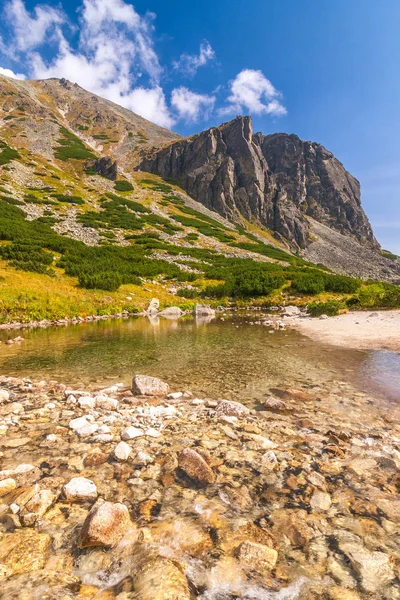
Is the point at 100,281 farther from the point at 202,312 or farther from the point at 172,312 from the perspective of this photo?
the point at 202,312

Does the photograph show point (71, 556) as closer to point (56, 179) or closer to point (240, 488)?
point (240, 488)

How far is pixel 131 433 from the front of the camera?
5070mm

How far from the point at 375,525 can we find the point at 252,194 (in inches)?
4985

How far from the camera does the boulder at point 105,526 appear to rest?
280 centimetres

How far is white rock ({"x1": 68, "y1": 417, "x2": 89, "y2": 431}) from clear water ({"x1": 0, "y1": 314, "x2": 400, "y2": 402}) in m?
3.46

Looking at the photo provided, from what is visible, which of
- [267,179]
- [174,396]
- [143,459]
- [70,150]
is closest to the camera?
[143,459]

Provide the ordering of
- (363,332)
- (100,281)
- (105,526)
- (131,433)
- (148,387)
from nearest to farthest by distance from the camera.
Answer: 1. (105,526)
2. (131,433)
3. (148,387)
4. (363,332)
5. (100,281)

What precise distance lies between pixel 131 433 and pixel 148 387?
8.87 ft

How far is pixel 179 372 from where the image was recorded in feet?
33.8

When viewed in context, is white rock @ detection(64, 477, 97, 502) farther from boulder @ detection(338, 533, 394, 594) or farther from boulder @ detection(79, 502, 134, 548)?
boulder @ detection(338, 533, 394, 594)

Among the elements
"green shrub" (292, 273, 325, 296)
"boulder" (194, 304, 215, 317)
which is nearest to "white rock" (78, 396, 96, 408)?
"boulder" (194, 304, 215, 317)

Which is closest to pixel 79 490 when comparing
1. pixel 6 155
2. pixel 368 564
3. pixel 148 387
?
pixel 368 564

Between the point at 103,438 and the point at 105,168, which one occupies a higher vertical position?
the point at 105,168

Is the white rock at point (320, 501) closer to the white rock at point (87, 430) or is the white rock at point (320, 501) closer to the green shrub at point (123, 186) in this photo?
the white rock at point (87, 430)
